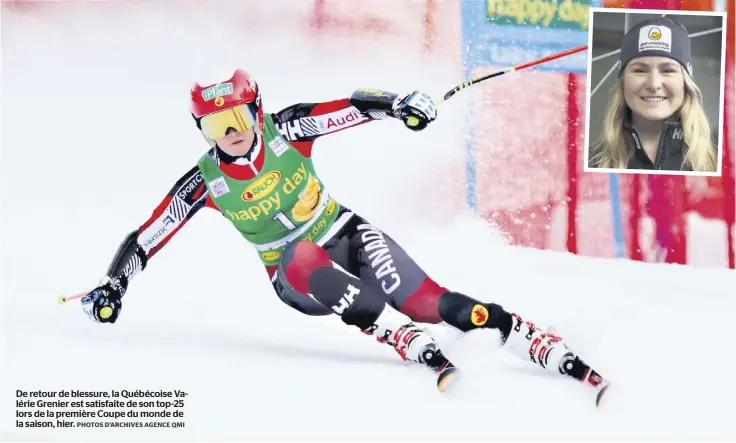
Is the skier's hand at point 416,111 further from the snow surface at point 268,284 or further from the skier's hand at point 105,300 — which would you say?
the skier's hand at point 105,300

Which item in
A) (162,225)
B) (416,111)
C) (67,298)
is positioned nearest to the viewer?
(416,111)

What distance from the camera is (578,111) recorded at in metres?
3.20

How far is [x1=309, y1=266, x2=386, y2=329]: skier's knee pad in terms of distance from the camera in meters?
2.75

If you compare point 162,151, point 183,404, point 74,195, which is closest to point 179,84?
point 162,151

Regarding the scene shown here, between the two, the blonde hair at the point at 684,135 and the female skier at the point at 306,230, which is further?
the blonde hair at the point at 684,135

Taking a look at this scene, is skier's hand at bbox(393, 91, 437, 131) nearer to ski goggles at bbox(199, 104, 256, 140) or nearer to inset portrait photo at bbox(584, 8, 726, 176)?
ski goggles at bbox(199, 104, 256, 140)

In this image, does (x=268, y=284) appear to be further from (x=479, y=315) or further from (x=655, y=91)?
(x=655, y=91)

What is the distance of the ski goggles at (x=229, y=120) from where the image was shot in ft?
9.46

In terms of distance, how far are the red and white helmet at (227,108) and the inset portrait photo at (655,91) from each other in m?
1.16

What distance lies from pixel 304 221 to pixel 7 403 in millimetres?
1179

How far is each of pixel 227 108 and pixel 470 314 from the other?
100 cm

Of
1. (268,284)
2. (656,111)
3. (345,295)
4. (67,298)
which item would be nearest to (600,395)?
(345,295)

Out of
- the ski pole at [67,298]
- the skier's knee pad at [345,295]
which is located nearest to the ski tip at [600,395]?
the skier's knee pad at [345,295]

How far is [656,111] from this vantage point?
10.4 feet
